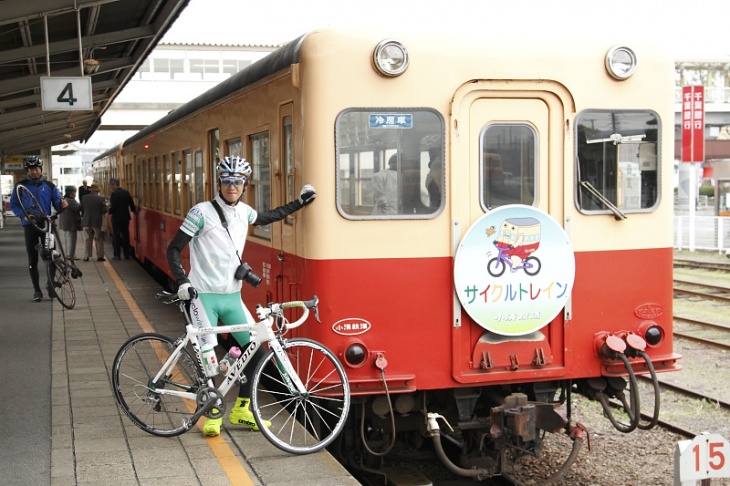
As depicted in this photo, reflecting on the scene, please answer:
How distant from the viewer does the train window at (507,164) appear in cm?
599

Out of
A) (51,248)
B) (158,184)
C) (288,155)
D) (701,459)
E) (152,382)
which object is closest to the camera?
(701,459)

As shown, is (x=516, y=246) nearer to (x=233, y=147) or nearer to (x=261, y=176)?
(x=261, y=176)

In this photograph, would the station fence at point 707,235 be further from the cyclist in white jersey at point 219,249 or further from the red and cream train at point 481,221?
the cyclist in white jersey at point 219,249

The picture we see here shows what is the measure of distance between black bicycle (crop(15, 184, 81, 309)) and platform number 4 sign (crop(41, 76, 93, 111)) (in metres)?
2.26

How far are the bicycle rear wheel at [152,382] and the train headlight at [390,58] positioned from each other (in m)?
2.24

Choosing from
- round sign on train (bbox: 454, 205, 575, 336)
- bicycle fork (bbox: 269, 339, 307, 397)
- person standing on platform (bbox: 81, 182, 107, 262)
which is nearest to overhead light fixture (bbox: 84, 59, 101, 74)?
person standing on platform (bbox: 81, 182, 107, 262)

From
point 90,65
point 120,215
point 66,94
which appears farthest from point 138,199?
point 66,94

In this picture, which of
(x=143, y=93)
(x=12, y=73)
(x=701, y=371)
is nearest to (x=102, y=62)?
(x=12, y=73)

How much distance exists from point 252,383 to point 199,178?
16.1ft

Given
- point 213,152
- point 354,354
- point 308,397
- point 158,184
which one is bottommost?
point 308,397

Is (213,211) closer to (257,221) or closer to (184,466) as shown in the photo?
(257,221)

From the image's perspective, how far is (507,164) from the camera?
6.04 meters

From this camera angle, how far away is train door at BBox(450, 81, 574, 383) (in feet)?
19.4

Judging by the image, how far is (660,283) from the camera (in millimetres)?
6297
